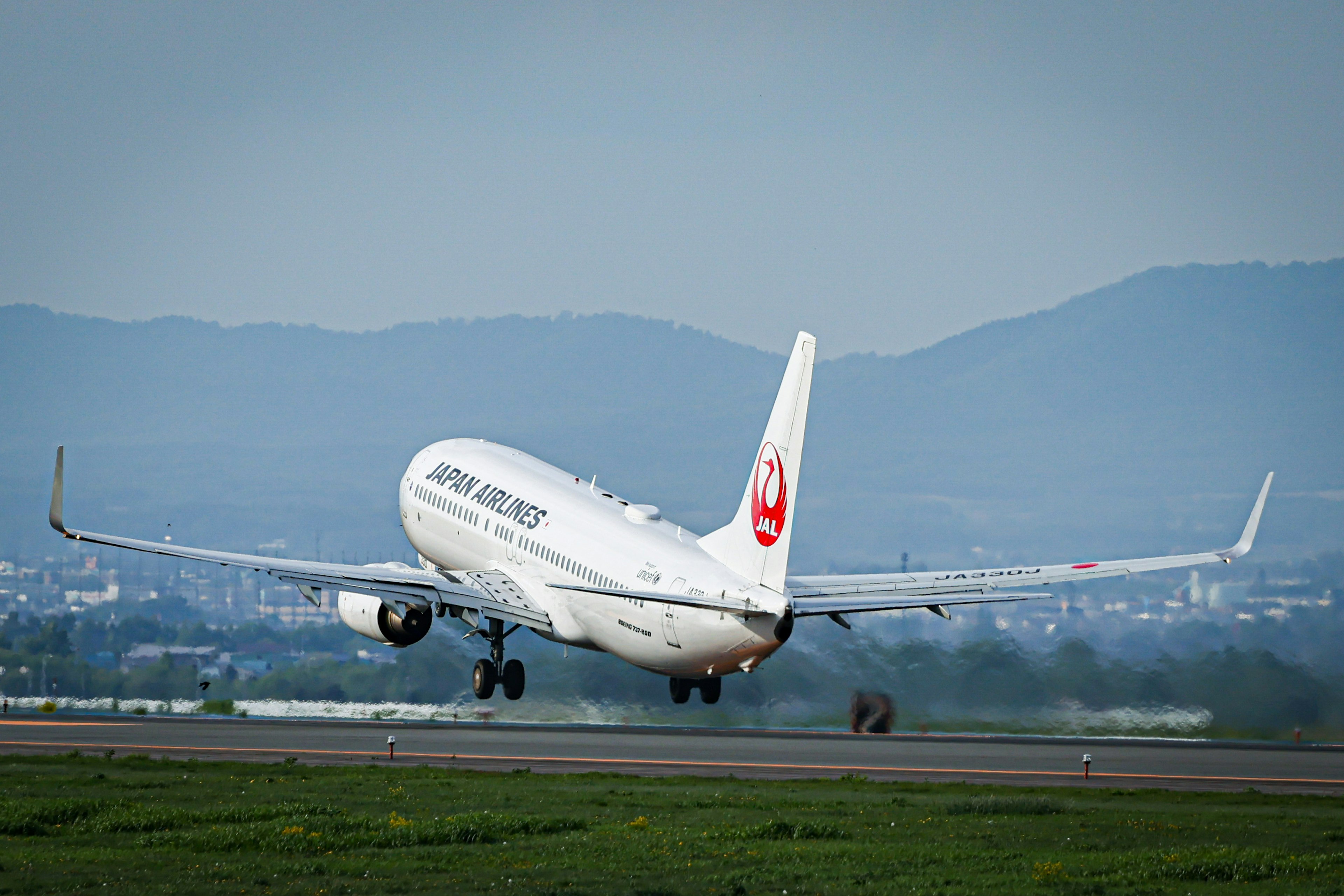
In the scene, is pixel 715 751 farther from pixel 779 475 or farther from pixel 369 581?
pixel 779 475

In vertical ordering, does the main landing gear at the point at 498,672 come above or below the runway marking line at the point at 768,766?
above

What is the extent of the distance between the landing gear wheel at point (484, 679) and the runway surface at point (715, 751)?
87.0 inches

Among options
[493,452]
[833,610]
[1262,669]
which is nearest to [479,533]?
[493,452]

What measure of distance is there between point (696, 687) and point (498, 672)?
25.5 ft

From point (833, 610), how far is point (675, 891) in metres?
12.4

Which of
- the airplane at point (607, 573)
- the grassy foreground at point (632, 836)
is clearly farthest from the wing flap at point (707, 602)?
the grassy foreground at point (632, 836)

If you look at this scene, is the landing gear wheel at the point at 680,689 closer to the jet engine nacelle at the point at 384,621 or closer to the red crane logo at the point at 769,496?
the jet engine nacelle at the point at 384,621

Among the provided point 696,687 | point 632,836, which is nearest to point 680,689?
point 696,687

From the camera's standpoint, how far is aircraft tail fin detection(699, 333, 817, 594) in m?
37.7

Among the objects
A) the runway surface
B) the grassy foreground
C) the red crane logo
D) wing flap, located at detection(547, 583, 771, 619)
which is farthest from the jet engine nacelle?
the red crane logo

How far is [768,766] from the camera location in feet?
163

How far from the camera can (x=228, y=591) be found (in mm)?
143750

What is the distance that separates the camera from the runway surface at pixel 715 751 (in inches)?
1927

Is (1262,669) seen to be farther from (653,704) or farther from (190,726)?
(190,726)
